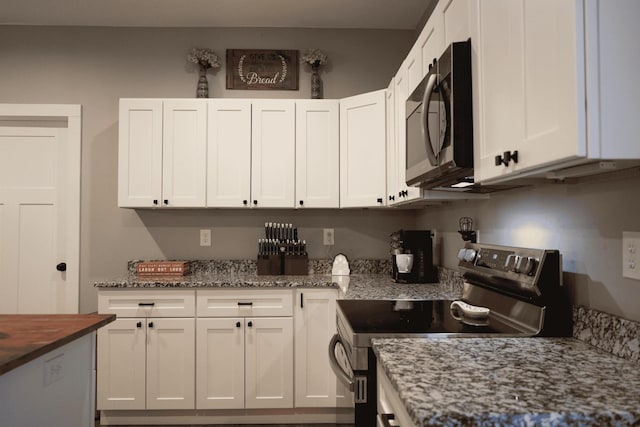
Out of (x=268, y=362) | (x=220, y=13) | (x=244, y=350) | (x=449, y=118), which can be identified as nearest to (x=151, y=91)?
(x=220, y=13)

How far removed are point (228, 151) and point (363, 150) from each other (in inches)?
37.0

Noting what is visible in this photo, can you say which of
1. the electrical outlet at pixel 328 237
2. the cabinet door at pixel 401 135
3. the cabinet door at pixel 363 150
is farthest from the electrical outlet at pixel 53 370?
the electrical outlet at pixel 328 237

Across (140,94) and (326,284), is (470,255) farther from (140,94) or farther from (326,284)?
(140,94)

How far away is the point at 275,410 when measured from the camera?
279 cm

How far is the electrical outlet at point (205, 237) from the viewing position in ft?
10.9

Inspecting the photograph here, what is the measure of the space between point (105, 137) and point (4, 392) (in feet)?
8.07

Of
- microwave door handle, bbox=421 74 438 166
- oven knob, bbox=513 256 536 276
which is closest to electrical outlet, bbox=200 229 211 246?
microwave door handle, bbox=421 74 438 166

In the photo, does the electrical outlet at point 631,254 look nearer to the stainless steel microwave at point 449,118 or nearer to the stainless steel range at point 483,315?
the stainless steel range at point 483,315

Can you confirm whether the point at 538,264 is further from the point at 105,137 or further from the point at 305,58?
the point at 105,137

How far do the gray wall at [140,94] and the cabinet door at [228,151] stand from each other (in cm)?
35

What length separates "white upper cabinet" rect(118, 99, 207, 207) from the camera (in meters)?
2.99

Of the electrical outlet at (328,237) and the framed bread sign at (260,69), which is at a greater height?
the framed bread sign at (260,69)

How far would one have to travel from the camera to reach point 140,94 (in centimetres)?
335

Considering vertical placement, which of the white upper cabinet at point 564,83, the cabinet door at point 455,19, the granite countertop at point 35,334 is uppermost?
the cabinet door at point 455,19
